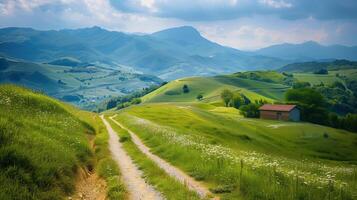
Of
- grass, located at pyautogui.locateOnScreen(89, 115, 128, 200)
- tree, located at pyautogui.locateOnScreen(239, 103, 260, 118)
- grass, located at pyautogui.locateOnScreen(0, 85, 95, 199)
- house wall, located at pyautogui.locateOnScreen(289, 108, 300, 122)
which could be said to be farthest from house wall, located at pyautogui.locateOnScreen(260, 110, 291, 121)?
grass, located at pyautogui.locateOnScreen(0, 85, 95, 199)

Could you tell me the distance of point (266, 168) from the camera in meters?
18.3

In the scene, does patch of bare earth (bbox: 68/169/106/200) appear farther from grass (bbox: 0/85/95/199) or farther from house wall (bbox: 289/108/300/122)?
house wall (bbox: 289/108/300/122)

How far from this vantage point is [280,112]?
14462cm

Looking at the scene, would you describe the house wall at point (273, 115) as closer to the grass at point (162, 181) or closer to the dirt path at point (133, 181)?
the dirt path at point (133, 181)

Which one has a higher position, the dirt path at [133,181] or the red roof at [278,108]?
the dirt path at [133,181]

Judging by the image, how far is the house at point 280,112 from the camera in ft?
467

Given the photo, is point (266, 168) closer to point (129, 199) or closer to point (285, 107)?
point (129, 199)

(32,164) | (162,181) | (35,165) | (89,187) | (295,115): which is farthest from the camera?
(295,115)

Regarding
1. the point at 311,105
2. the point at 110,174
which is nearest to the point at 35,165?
the point at 110,174

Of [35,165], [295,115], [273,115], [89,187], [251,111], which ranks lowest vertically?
[295,115]

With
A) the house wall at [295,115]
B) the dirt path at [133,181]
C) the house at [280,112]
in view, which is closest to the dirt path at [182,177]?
the dirt path at [133,181]

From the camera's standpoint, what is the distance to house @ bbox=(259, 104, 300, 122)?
142250 millimetres

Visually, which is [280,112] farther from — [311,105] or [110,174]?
[110,174]

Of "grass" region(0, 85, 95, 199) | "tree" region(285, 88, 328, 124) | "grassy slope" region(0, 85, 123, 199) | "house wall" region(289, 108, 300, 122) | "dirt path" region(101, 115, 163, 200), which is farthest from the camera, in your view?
"tree" region(285, 88, 328, 124)
